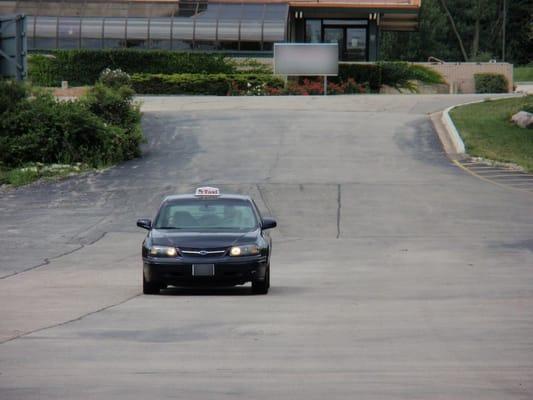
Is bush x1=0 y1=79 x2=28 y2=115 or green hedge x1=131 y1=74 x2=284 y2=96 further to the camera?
green hedge x1=131 y1=74 x2=284 y2=96

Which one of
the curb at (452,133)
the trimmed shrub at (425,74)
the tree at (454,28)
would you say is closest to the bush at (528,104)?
the curb at (452,133)

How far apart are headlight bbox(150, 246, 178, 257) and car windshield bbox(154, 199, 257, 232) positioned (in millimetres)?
922

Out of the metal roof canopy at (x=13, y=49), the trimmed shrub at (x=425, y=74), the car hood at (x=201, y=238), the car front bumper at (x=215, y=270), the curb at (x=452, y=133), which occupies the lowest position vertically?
the curb at (x=452, y=133)

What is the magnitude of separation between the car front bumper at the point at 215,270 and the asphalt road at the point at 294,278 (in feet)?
0.95

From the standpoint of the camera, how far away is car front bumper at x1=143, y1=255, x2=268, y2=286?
1714cm

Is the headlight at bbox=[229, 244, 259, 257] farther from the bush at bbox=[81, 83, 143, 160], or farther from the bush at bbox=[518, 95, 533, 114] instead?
the bush at bbox=[518, 95, 533, 114]

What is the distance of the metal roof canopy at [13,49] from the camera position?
31406mm

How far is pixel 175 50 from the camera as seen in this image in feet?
226

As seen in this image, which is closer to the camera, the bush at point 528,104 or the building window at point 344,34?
the bush at point 528,104

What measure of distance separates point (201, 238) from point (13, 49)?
51.7 ft

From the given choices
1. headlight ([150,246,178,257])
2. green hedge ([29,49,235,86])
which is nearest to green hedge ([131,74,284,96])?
green hedge ([29,49,235,86])

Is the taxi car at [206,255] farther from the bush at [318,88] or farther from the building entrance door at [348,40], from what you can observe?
the building entrance door at [348,40]

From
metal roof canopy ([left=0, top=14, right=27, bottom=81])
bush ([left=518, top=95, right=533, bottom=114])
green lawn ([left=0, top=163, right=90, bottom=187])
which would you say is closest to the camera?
metal roof canopy ([left=0, top=14, right=27, bottom=81])

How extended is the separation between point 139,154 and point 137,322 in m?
27.5
